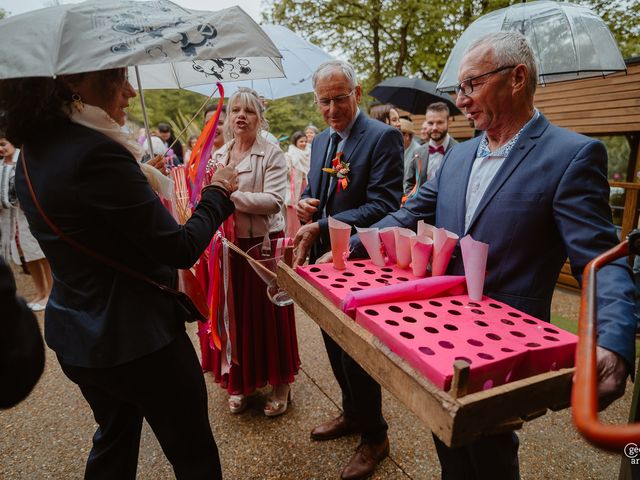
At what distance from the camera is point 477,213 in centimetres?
149

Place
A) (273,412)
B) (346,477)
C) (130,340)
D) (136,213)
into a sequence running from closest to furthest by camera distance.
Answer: (136,213) < (130,340) < (346,477) < (273,412)

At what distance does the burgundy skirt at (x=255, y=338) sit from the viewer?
2.68 metres

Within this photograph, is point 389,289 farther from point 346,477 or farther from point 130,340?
point 346,477

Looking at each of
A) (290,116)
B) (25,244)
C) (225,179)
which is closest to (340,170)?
(225,179)

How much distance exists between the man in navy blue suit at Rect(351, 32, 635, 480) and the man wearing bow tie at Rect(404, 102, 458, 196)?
3.28m

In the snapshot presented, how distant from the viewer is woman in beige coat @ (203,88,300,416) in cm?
263

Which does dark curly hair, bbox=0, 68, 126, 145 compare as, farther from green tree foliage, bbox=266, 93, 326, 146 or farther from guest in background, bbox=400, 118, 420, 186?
green tree foliage, bbox=266, 93, 326, 146

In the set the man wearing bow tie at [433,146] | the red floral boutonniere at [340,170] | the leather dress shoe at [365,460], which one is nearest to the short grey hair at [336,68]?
the red floral boutonniere at [340,170]

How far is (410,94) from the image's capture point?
6.62 metres

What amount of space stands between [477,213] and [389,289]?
1.78 feet

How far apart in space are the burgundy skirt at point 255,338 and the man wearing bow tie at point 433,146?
2758mm

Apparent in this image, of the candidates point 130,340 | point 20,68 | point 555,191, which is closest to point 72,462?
point 130,340

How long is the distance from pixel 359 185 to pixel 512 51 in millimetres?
1070

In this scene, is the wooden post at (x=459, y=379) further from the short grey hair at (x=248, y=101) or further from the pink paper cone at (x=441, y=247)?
the short grey hair at (x=248, y=101)
